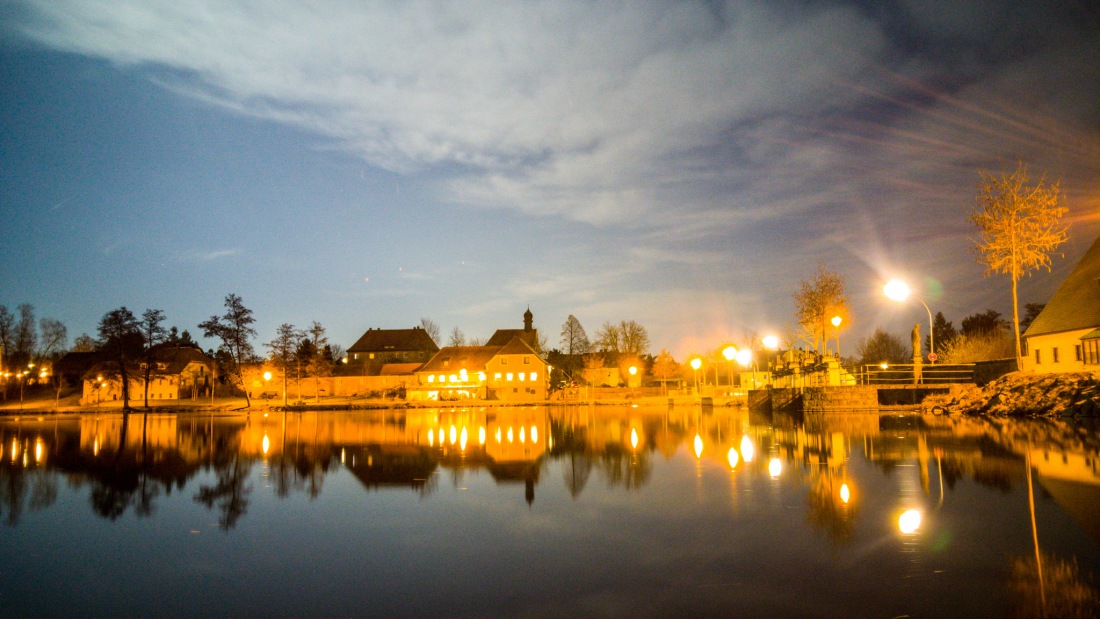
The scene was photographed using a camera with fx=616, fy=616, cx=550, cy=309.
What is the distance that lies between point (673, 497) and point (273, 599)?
7147 millimetres

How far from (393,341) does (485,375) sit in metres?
34.6

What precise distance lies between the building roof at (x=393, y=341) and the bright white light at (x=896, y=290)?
81738 millimetres

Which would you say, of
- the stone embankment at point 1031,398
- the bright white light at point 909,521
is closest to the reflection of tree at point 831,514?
the bright white light at point 909,521

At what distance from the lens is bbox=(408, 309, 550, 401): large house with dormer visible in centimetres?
7219

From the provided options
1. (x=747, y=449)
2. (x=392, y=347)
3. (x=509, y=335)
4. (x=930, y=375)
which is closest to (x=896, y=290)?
(x=930, y=375)

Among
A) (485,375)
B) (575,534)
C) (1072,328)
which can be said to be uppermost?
(1072,328)

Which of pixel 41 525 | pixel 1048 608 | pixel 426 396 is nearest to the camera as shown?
pixel 1048 608

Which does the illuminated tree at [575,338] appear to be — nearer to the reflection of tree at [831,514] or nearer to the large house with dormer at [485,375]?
the large house with dormer at [485,375]

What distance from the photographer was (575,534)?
29.5 feet

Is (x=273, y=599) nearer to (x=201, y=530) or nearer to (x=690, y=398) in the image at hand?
(x=201, y=530)

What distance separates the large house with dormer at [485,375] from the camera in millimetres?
72188

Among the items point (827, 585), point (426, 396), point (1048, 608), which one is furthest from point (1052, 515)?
point (426, 396)

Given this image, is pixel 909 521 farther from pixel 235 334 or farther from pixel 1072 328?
pixel 235 334

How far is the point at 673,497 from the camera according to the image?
37.4ft
